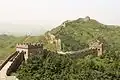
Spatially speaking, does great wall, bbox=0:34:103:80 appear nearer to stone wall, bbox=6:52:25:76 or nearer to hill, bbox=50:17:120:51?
stone wall, bbox=6:52:25:76

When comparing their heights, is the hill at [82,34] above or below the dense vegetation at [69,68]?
above

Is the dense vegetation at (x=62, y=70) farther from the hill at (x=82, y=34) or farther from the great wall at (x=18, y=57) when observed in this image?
the hill at (x=82, y=34)

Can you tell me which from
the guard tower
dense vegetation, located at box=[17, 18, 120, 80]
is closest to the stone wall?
the guard tower

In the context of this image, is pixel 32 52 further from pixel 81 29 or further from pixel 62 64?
pixel 81 29

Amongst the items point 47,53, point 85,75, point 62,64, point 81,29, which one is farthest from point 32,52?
point 81,29

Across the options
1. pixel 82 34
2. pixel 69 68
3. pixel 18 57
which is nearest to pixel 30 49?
pixel 18 57

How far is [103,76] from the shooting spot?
44312 millimetres

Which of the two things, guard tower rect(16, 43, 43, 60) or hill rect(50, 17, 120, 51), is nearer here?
guard tower rect(16, 43, 43, 60)

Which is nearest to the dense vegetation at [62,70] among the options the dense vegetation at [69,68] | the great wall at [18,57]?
the dense vegetation at [69,68]

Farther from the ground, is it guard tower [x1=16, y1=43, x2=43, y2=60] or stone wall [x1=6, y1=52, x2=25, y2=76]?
guard tower [x1=16, y1=43, x2=43, y2=60]

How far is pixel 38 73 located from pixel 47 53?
7927mm

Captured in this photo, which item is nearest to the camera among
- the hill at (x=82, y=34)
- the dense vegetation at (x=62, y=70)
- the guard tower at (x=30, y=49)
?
the dense vegetation at (x=62, y=70)

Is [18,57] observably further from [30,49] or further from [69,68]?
[69,68]

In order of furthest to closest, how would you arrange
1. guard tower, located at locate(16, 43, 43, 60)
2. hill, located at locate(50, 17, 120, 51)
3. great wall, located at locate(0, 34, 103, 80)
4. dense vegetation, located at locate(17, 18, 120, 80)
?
hill, located at locate(50, 17, 120, 51), guard tower, located at locate(16, 43, 43, 60), great wall, located at locate(0, 34, 103, 80), dense vegetation, located at locate(17, 18, 120, 80)
